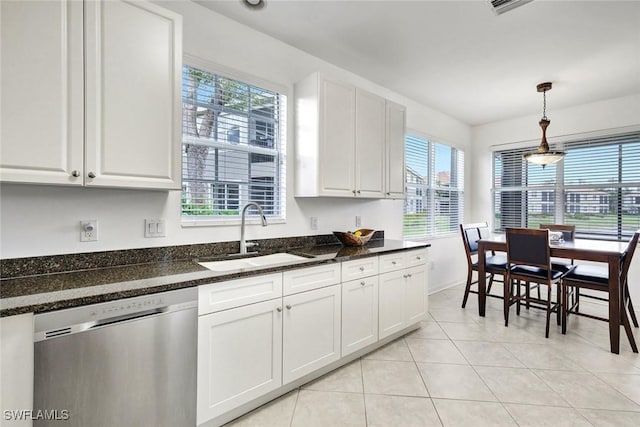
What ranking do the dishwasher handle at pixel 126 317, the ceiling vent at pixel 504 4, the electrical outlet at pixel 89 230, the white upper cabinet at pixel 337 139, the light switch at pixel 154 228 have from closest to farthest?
1. the dishwasher handle at pixel 126 317
2. the electrical outlet at pixel 89 230
3. the light switch at pixel 154 228
4. the ceiling vent at pixel 504 4
5. the white upper cabinet at pixel 337 139

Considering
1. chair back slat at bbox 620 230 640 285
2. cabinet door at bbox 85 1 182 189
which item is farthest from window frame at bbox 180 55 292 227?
chair back slat at bbox 620 230 640 285

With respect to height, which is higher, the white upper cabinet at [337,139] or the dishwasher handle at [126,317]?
the white upper cabinet at [337,139]

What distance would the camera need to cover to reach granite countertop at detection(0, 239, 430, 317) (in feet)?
3.86

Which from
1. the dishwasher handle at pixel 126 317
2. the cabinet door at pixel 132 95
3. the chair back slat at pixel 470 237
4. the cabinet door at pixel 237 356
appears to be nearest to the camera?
the dishwasher handle at pixel 126 317

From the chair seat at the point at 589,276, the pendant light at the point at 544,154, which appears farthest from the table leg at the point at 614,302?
the pendant light at the point at 544,154

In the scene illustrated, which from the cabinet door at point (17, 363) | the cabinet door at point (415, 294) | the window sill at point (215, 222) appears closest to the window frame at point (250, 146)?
the window sill at point (215, 222)

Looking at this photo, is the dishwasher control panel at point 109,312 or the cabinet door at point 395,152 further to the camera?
the cabinet door at point 395,152

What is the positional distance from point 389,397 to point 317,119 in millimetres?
2053

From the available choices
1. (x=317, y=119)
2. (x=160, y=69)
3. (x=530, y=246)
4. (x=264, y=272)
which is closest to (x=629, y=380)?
(x=530, y=246)

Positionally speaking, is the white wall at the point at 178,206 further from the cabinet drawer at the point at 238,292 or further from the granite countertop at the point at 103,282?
the cabinet drawer at the point at 238,292

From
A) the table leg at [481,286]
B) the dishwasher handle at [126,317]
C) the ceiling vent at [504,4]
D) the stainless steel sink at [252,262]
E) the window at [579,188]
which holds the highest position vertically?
the ceiling vent at [504,4]

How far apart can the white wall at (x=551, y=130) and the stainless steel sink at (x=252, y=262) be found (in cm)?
398

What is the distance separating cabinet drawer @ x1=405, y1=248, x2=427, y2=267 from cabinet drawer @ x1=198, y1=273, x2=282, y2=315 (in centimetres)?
140

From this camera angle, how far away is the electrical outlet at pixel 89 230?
1698 millimetres
